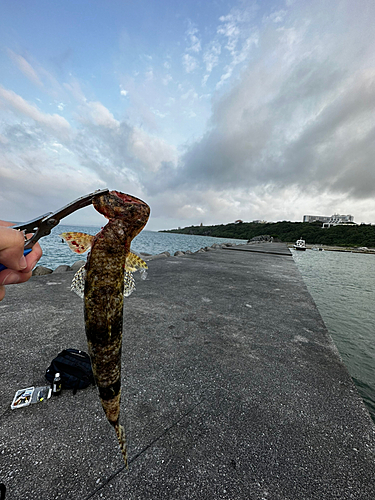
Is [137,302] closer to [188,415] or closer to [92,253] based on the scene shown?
[188,415]

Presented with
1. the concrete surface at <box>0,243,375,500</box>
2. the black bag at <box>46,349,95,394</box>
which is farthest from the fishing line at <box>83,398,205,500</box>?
the black bag at <box>46,349,95,394</box>

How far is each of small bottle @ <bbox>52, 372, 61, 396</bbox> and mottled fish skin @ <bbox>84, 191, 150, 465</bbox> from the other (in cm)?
165

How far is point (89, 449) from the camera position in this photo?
2082 millimetres

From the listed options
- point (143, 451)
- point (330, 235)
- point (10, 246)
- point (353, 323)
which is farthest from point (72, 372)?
point (330, 235)

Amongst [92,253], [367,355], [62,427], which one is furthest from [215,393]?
[367,355]

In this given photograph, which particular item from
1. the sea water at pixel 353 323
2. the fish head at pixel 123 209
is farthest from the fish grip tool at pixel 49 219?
the sea water at pixel 353 323

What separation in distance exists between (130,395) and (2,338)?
2911 mm

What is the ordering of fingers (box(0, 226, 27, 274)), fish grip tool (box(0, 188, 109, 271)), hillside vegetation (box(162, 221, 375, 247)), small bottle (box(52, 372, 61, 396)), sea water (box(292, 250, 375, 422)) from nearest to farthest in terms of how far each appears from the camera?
fingers (box(0, 226, 27, 274)) → fish grip tool (box(0, 188, 109, 271)) → small bottle (box(52, 372, 61, 396)) → sea water (box(292, 250, 375, 422)) → hillside vegetation (box(162, 221, 375, 247))

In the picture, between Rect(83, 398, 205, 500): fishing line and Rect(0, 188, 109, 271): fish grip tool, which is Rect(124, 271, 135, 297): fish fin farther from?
Rect(83, 398, 205, 500): fishing line

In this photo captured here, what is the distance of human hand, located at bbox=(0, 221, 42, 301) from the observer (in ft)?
4.83

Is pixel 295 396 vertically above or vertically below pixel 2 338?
below

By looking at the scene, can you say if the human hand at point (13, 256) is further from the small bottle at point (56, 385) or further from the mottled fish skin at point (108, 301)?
the small bottle at point (56, 385)

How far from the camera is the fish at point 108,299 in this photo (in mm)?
1478

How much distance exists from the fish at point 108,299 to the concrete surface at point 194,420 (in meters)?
0.80
